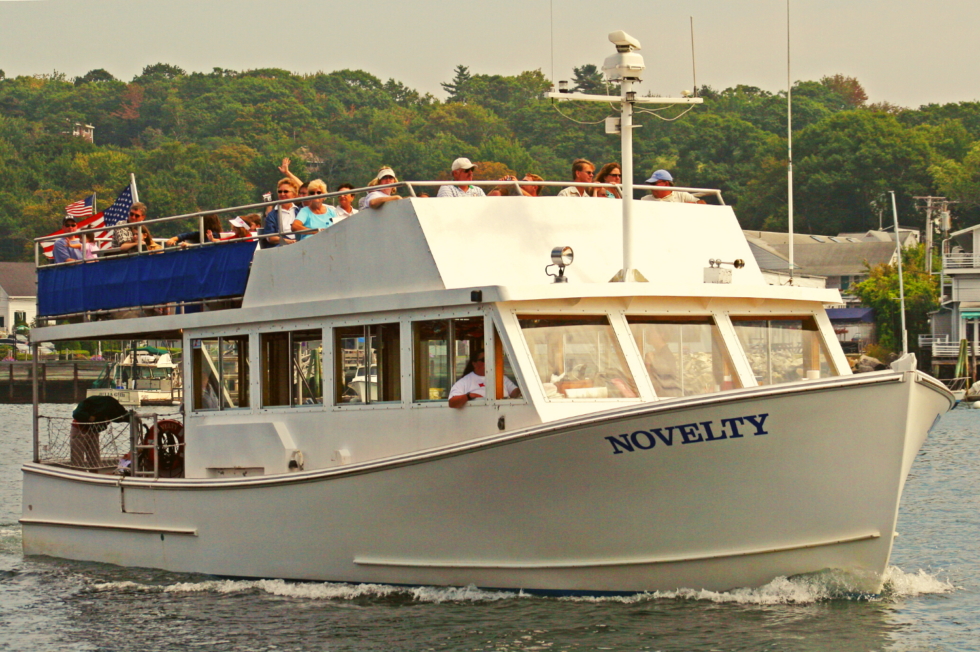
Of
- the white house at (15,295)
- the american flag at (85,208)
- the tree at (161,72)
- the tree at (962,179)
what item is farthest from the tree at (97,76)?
the american flag at (85,208)

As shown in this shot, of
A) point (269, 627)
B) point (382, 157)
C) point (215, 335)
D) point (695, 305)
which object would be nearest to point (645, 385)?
point (695, 305)

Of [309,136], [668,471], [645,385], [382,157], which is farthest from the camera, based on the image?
[309,136]

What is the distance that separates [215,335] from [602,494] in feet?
15.9

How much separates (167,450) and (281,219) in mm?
3008

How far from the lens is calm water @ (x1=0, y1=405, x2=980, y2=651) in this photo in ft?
34.6

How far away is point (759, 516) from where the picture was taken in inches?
416

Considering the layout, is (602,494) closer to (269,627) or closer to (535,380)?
(535,380)

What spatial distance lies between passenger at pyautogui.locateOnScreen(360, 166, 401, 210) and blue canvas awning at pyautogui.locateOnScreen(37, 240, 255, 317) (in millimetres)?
1557

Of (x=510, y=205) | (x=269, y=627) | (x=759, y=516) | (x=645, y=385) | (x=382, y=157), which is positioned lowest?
(x=269, y=627)

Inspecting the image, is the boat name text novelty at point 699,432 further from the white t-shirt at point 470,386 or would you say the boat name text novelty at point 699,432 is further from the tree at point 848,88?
the tree at point 848,88

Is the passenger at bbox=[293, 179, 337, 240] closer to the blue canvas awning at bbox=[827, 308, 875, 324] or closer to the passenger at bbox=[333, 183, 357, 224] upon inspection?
the passenger at bbox=[333, 183, 357, 224]

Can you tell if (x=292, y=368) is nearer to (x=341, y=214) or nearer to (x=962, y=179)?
(x=341, y=214)

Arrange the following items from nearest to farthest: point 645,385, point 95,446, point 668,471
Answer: point 668,471
point 645,385
point 95,446

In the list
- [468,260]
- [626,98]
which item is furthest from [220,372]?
[626,98]
